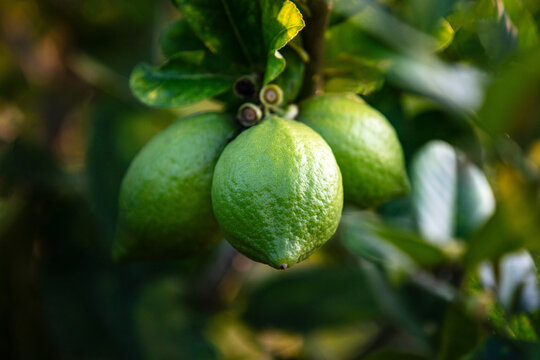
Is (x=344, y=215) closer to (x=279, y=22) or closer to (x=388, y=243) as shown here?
(x=388, y=243)

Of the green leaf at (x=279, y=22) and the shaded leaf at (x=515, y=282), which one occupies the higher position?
the green leaf at (x=279, y=22)

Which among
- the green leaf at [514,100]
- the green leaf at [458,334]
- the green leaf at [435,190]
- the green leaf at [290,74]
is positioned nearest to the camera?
the green leaf at [514,100]

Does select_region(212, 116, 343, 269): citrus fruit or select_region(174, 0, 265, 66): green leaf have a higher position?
select_region(174, 0, 265, 66): green leaf

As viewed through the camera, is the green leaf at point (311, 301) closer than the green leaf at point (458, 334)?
No

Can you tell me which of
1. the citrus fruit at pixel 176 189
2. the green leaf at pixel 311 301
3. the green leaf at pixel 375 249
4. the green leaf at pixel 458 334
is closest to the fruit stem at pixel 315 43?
the citrus fruit at pixel 176 189

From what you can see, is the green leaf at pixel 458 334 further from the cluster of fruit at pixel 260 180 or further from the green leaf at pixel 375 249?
the cluster of fruit at pixel 260 180

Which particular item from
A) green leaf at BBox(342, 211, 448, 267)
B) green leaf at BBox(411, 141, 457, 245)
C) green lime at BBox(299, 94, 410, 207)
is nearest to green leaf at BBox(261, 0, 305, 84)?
green lime at BBox(299, 94, 410, 207)

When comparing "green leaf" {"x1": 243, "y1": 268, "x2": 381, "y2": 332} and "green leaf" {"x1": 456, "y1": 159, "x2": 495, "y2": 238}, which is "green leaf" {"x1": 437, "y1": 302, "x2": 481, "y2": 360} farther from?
"green leaf" {"x1": 243, "y1": 268, "x2": 381, "y2": 332}

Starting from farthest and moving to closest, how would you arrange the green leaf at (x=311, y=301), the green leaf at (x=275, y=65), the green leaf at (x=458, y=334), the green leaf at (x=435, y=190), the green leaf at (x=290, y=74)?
the green leaf at (x=311, y=301), the green leaf at (x=435, y=190), the green leaf at (x=458, y=334), the green leaf at (x=290, y=74), the green leaf at (x=275, y=65)

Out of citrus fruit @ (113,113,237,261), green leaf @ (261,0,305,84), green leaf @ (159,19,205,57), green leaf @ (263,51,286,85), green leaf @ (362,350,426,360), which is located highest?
green leaf @ (261,0,305,84)
